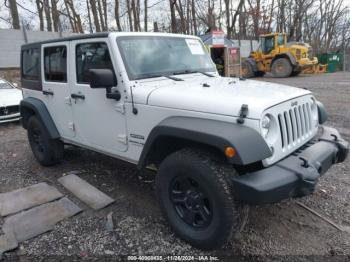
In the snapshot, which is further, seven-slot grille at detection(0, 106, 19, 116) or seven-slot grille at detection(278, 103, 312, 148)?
seven-slot grille at detection(0, 106, 19, 116)

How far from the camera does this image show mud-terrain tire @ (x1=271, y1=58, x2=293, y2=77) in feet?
61.1

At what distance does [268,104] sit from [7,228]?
2.86 m

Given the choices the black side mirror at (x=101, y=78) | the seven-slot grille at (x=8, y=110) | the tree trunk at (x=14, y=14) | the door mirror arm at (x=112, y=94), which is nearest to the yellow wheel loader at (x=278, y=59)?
the tree trunk at (x=14, y=14)

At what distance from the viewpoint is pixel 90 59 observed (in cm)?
370

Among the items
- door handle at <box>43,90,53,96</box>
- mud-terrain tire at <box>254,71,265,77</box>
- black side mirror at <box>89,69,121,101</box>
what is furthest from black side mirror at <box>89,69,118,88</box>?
mud-terrain tire at <box>254,71,265,77</box>

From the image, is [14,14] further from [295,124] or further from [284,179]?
[284,179]

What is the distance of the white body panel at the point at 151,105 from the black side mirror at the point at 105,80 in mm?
71

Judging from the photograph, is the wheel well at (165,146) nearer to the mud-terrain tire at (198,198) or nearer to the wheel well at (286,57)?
the mud-terrain tire at (198,198)

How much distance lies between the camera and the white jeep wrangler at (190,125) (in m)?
2.41

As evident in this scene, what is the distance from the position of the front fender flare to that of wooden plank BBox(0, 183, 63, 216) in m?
2.01

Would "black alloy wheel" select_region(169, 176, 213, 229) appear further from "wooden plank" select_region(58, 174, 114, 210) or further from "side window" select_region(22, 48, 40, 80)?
"side window" select_region(22, 48, 40, 80)

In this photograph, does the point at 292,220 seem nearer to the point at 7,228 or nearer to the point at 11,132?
the point at 7,228

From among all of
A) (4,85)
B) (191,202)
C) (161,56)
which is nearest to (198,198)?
(191,202)

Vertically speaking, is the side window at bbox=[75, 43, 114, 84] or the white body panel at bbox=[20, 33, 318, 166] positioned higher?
the side window at bbox=[75, 43, 114, 84]
